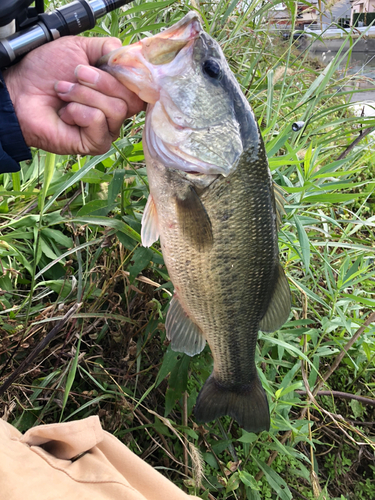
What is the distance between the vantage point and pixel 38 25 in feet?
3.83

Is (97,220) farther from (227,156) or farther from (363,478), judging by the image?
(363,478)

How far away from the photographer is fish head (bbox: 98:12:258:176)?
116cm

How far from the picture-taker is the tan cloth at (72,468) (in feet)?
3.25

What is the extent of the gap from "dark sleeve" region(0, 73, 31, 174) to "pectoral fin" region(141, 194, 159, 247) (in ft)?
1.47

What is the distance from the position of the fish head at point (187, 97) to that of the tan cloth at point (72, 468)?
90cm

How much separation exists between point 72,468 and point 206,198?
92 centimetres

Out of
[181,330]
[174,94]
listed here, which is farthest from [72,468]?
[174,94]

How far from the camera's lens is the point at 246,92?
8.94 ft

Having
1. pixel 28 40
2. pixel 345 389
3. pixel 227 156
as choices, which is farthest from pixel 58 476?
pixel 345 389

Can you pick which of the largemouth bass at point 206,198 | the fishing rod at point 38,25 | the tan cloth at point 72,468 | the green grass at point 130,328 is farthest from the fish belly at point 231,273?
the fishing rod at point 38,25

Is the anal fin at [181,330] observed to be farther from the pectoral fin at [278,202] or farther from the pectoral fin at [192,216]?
the pectoral fin at [278,202]

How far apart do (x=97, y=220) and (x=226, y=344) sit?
732 millimetres

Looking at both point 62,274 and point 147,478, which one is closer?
point 147,478

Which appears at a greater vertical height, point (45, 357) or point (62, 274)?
point (62, 274)
